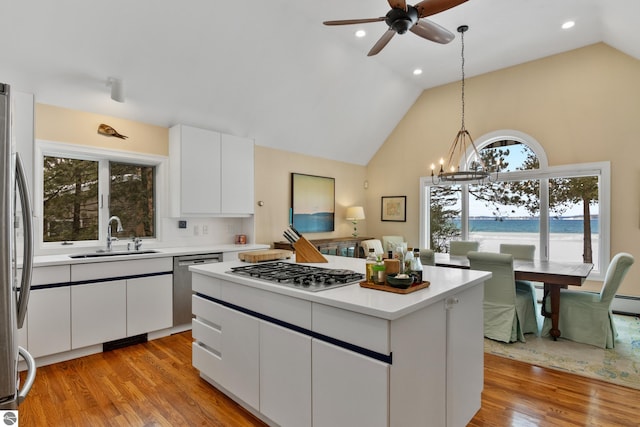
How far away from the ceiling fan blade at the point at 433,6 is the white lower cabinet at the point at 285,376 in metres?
2.43

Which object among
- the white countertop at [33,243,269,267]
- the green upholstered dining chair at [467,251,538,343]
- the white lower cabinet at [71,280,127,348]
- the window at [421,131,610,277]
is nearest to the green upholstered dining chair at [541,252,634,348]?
the green upholstered dining chair at [467,251,538,343]

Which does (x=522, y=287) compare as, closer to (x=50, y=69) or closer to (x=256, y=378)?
(x=256, y=378)

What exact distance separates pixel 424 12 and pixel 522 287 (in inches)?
120

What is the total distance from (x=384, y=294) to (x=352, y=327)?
252 mm

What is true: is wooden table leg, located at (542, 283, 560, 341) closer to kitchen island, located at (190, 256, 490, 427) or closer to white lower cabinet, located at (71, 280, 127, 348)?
kitchen island, located at (190, 256, 490, 427)

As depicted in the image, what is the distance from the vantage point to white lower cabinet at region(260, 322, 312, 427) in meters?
1.76

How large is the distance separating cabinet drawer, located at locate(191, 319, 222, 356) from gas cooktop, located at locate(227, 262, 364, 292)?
47 centimetres

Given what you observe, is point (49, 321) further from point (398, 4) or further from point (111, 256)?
point (398, 4)

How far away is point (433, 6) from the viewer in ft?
8.13

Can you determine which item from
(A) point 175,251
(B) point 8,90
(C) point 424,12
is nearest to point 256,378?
(B) point 8,90

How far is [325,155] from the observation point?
20.0 ft

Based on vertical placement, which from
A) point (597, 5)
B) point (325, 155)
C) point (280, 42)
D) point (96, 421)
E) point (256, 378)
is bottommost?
point (96, 421)

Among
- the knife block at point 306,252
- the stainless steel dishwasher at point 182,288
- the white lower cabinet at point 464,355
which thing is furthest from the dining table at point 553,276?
the stainless steel dishwasher at point 182,288

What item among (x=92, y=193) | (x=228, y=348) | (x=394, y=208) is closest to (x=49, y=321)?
(x=92, y=193)
